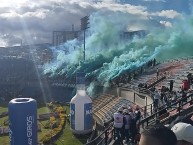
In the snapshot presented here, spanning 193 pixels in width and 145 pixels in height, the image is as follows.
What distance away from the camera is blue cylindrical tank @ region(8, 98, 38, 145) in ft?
46.1

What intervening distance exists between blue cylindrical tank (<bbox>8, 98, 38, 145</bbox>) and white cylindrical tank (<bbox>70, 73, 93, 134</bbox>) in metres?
9.58

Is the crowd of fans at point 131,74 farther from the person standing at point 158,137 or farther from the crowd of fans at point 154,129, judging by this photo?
the person standing at point 158,137

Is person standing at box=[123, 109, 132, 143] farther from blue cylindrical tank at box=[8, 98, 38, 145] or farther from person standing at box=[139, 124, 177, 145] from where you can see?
person standing at box=[139, 124, 177, 145]

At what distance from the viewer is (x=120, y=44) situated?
66.1 metres

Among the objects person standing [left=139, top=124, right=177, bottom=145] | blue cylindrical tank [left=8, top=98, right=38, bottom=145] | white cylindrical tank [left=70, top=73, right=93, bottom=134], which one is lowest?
white cylindrical tank [left=70, top=73, right=93, bottom=134]

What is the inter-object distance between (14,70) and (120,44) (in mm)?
39102

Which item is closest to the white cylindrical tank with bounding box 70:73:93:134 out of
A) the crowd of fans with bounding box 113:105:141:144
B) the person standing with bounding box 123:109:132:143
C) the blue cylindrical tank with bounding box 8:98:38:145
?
the blue cylindrical tank with bounding box 8:98:38:145

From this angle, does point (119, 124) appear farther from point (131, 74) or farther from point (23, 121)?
point (131, 74)

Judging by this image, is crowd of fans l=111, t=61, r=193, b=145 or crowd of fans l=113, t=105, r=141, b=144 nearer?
crowd of fans l=111, t=61, r=193, b=145

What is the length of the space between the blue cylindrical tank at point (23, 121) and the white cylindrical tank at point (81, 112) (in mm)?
9583

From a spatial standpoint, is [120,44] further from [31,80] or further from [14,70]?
[14,70]

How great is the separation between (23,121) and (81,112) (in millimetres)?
10335

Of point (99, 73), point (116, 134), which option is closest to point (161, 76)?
point (99, 73)

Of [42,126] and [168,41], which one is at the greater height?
[168,41]
